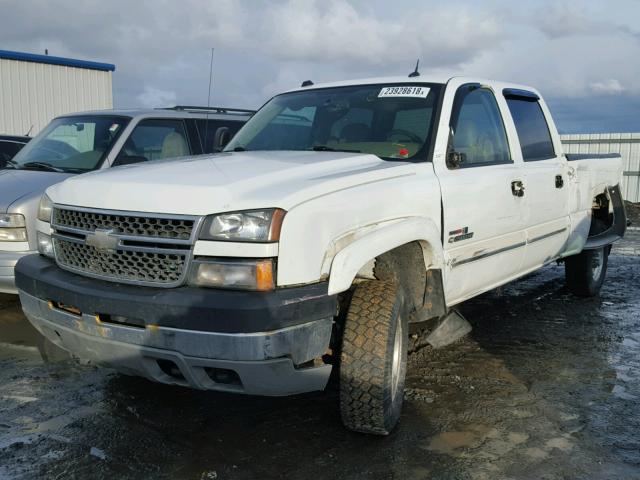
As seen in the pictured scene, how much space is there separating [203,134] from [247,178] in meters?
4.30

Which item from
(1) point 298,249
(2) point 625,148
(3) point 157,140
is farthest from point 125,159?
(2) point 625,148

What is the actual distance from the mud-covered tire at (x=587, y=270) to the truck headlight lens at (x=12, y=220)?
520 centimetres

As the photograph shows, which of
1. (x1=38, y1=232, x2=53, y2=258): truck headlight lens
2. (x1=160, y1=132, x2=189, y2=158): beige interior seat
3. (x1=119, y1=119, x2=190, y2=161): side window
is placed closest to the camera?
(x1=38, y1=232, x2=53, y2=258): truck headlight lens

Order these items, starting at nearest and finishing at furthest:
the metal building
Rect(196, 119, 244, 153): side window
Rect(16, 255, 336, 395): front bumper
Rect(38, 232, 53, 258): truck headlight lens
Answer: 1. Rect(16, 255, 336, 395): front bumper
2. Rect(38, 232, 53, 258): truck headlight lens
3. Rect(196, 119, 244, 153): side window
4. the metal building

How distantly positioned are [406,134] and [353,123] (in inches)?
16.6

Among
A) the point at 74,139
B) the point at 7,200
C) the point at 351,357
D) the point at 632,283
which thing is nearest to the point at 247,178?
the point at 351,357

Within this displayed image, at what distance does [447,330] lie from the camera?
4.26m

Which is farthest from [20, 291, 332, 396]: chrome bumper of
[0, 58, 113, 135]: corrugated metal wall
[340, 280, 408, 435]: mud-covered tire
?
[0, 58, 113, 135]: corrugated metal wall

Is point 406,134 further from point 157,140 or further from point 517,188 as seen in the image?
point 157,140

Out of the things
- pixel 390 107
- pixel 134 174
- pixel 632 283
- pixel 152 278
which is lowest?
pixel 632 283

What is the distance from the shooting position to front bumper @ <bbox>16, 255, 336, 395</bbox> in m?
2.83

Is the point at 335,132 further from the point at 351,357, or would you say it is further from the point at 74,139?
the point at 74,139

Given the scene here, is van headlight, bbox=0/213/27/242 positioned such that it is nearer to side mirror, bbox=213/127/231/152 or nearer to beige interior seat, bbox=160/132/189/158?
side mirror, bbox=213/127/231/152

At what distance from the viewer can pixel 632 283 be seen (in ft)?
25.9
